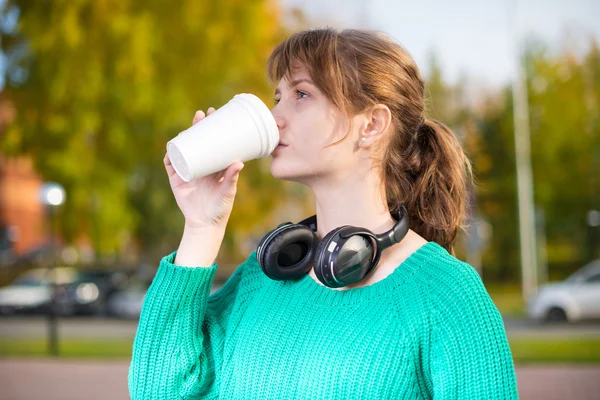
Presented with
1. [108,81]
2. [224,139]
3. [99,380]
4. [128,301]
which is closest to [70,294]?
[128,301]

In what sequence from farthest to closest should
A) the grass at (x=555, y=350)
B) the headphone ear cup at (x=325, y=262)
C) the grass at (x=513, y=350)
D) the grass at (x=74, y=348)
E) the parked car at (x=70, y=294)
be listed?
the parked car at (x=70, y=294)
the grass at (x=74, y=348)
the grass at (x=513, y=350)
the grass at (x=555, y=350)
the headphone ear cup at (x=325, y=262)

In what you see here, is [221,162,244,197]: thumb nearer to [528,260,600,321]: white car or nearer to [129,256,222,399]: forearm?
[129,256,222,399]: forearm

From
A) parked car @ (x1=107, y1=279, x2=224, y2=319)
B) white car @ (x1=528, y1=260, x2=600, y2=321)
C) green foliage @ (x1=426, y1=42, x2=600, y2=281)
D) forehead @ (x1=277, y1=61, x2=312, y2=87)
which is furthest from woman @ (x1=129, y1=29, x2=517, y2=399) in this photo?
green foliage @ (x1=426, y1=42, x2=600, y2=281)

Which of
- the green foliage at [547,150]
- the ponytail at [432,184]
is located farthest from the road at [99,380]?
the green foliage at [547,150]

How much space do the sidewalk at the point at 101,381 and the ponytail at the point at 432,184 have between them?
20.4 ft

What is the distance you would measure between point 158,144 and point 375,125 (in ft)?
47.8

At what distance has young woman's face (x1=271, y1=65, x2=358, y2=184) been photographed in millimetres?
1841

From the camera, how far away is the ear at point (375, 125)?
1.89 metres

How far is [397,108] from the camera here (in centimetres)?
194

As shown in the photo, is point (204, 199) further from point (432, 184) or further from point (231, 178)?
point (432, 184)

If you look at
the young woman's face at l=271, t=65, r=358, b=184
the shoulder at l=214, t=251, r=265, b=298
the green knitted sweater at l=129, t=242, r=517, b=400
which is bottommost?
the green knitted sweater at l=129, t=242, r=517, b=400

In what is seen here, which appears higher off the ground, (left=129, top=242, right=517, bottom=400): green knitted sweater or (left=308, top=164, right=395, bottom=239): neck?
(left=308, top=164, right=395, bottom=239): neck

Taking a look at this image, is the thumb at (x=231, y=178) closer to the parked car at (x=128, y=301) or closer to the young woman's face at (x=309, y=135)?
the young woman's face at (x=309, y=135)

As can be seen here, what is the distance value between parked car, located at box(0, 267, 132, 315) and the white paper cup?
17.7m
